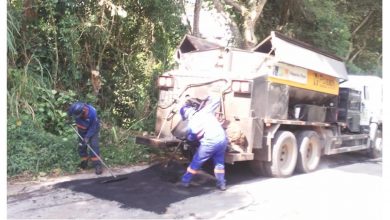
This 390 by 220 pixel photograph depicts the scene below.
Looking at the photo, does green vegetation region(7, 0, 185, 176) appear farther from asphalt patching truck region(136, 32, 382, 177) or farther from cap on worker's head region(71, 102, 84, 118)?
asphalt patching truck region(136, 32, 382, 177)

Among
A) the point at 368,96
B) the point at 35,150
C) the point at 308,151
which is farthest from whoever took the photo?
the point at 368,96

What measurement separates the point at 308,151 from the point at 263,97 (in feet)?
6.71

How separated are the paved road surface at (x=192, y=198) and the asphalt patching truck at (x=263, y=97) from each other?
53cm

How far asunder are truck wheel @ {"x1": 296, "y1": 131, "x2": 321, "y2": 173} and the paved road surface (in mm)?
353

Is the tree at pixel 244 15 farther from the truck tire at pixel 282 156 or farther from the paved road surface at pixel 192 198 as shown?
the paved road surface at pixel 192 198

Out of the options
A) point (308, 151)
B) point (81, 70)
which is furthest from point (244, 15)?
point (81, 70)

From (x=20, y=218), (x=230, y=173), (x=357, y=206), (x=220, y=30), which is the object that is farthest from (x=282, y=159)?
(x=220, y=30)

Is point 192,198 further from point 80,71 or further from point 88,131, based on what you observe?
point 80,71

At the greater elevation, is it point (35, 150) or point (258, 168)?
point (35, 150)

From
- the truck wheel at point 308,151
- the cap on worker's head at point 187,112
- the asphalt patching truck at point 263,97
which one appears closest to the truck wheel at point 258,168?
the asphalt patching truck at point 263,97

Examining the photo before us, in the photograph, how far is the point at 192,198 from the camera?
5688 millimetres

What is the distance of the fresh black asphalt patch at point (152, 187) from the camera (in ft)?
17.8

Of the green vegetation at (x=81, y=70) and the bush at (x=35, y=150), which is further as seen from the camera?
the green vegetation at (x=81, y=70)

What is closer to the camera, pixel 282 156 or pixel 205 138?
pixel 205 138
